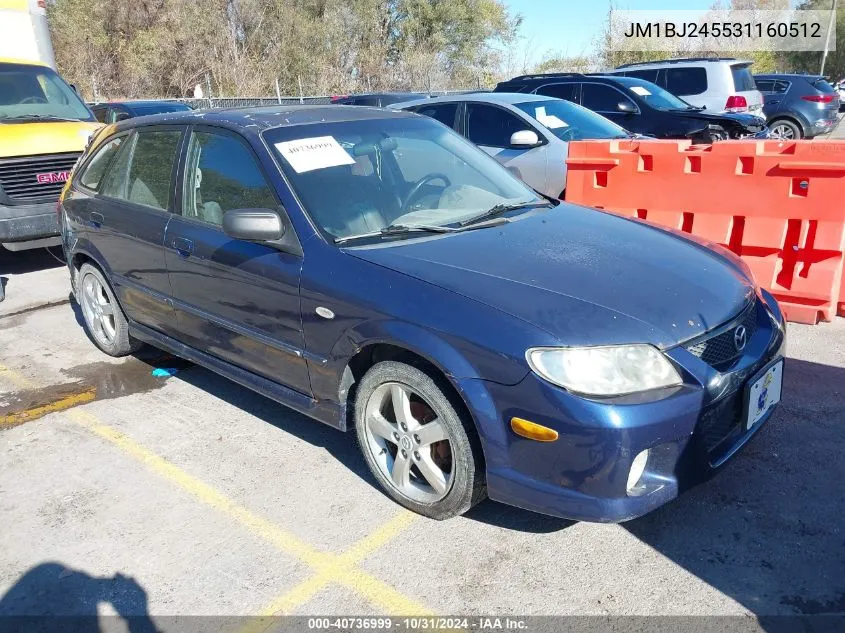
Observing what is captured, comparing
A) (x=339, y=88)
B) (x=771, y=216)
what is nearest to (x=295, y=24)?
(x=339, y=88)

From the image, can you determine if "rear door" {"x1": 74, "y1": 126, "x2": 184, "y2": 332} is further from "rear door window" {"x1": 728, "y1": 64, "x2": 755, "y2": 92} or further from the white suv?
"rear door window" {"x1": 728, "y1": 64, "x2": 755, "y2": 92}

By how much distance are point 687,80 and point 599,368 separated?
12478 millimetres

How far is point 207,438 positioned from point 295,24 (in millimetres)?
31251

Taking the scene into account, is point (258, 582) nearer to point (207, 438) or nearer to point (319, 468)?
point (319, 468)

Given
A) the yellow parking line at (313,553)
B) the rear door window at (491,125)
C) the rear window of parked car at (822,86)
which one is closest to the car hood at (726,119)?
the rear door window at (491,125)

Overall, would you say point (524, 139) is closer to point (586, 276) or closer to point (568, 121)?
point (568, 121)

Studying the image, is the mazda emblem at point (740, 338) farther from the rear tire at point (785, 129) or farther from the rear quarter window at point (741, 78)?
the rear tire at point (785, 129)

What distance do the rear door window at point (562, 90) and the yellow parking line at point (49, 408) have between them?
318 inches

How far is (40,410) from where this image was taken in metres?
4.51

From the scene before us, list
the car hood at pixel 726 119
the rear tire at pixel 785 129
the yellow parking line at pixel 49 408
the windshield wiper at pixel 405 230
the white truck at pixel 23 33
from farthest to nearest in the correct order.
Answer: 1. the rear tire at pixel 785 129
2. the car hood at pixel 726 119
3. the white truck at pixel 23 33
4. the yellow parking line at pixel 49 408
5. the windshield wiper at pixel 405 230

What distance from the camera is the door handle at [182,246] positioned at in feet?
12.9

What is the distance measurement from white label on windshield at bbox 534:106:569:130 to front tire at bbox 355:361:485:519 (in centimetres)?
542

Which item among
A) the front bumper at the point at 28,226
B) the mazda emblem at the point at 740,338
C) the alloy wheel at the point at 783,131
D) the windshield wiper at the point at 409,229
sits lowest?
the alloy wheel at the point at 783,131

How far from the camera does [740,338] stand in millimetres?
2980
